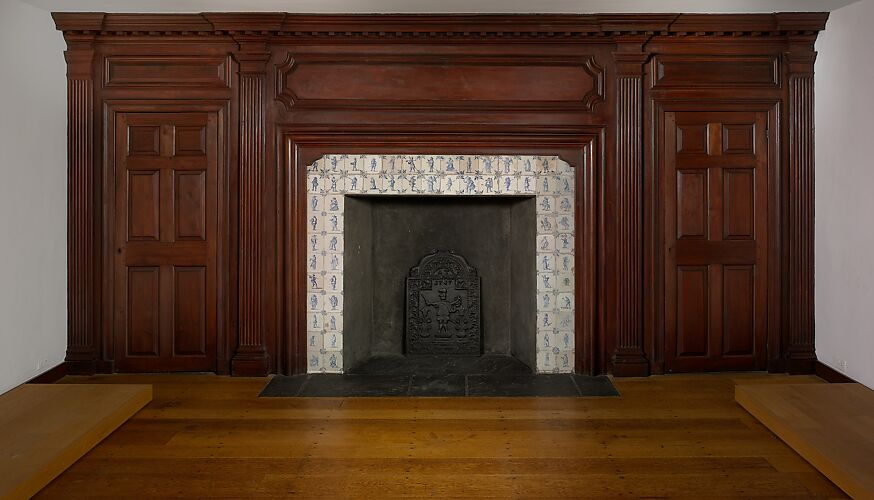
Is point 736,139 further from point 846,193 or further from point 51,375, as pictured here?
point 51,375

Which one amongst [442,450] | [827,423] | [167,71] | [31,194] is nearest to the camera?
[442,450]

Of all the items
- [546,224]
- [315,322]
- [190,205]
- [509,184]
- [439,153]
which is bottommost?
[315,322]

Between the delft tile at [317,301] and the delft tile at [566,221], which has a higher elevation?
the delft tile at [566,221]

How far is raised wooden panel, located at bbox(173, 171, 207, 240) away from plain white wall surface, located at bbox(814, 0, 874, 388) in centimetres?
423

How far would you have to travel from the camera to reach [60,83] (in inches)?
173

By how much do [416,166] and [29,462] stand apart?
2795 mm

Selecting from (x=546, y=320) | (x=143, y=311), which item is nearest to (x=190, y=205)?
(x=143, y=311)

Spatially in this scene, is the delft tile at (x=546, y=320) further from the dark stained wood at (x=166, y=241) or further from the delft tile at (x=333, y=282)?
the dark stained wood at (x=166, y=241)

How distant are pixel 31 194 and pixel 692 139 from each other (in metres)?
4.35

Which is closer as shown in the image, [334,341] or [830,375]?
[830,375]

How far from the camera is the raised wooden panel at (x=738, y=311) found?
4.51 m

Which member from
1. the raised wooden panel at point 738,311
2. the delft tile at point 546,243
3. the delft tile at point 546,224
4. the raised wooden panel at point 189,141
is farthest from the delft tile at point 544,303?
the raised wooden panel at point 189,141

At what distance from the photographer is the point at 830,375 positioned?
4.32 metres

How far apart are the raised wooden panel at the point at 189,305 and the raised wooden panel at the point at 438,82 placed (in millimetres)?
1393
